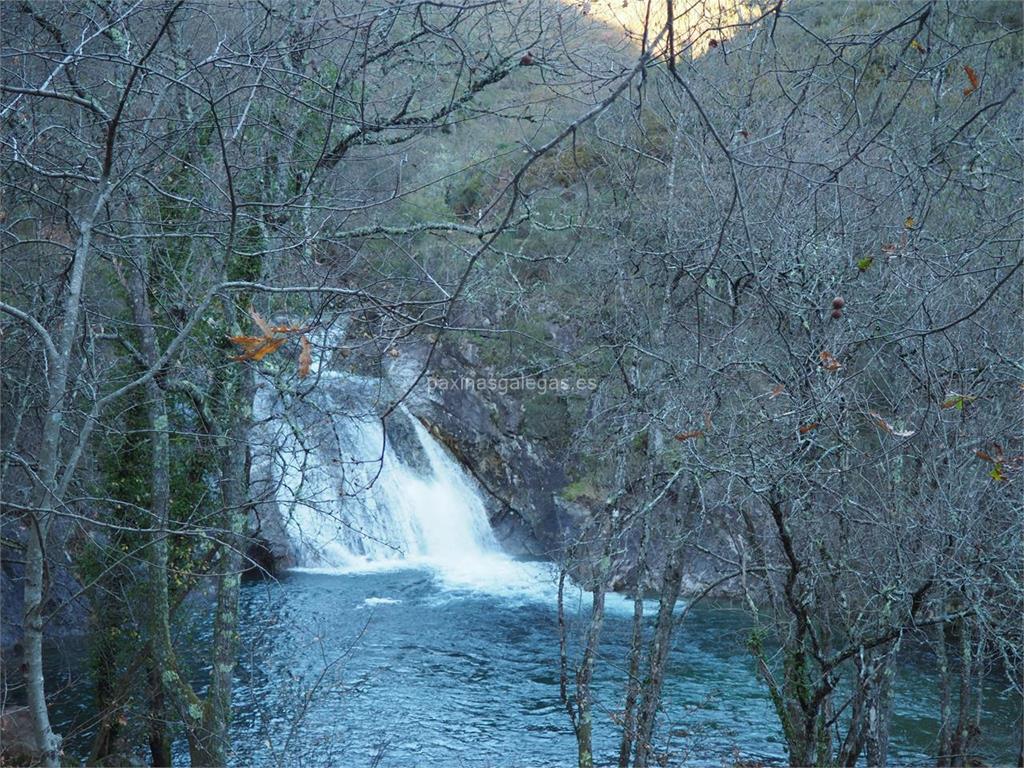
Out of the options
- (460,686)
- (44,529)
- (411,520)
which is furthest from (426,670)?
(44,529)

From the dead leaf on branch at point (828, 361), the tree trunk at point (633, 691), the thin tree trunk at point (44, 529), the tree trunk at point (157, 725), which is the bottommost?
the tree trunk at point (157, 725)

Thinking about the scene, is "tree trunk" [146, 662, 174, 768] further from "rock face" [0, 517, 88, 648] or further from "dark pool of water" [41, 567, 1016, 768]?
"rock face" [0, 517, 88, 648]

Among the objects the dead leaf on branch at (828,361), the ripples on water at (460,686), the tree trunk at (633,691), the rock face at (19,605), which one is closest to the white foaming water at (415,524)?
the ripples on water at (460,686)

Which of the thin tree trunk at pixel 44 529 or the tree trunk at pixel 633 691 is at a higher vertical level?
the thin tree trunk at pixel 44 529

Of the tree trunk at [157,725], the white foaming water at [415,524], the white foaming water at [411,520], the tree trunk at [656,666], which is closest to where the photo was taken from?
the tree trunk at [656,666]

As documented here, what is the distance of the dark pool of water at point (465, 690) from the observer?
346 inches

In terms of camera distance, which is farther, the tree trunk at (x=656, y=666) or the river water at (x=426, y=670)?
the river water at (x=426, y=670)

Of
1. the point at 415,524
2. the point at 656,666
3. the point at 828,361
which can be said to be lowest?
the point at 656,666

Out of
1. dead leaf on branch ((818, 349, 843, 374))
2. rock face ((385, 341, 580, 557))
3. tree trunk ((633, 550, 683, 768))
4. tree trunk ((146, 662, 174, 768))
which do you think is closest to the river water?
tree trunk ((633, 550, 683, 768))

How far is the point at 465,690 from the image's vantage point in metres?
10.7

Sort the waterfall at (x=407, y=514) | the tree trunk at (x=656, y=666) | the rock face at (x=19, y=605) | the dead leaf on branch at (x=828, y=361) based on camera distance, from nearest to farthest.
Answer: the dead leaf on branch at (x=828, y=361), the tree trunk at (x=656, y=666), the rock face at (x=19, y=605), the waterfall at (x=407, y=514)

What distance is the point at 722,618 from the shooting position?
1338 cm

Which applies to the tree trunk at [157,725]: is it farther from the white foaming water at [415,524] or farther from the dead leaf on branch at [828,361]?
the dead leaf on branch at [828,361]

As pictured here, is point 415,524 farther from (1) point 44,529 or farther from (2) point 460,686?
(1) point 44,529
